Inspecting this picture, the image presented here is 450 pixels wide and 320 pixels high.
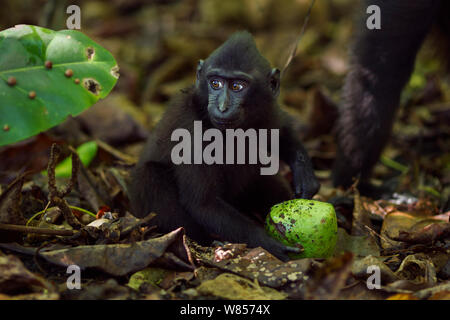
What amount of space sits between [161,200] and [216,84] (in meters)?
0.82

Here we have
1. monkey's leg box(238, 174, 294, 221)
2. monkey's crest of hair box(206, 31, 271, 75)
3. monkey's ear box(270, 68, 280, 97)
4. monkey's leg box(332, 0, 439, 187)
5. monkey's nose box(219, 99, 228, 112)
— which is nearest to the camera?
monkey's nose box(219, 99, 228, 112)

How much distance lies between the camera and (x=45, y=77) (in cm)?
296

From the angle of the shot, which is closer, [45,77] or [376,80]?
[45,77]

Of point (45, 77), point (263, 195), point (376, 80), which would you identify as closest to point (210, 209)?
point (263, 195)

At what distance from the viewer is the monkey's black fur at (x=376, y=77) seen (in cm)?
410

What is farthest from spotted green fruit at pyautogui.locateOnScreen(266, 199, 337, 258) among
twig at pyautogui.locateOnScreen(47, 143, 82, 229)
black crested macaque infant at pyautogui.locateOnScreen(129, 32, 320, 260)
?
twig at pyautogui.locateOnScreen(47, 143, 82, 229)

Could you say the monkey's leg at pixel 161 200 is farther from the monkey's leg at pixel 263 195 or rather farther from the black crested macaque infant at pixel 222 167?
the monkey's leg at pixel 263 195

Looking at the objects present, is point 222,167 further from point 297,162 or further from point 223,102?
point 297,162

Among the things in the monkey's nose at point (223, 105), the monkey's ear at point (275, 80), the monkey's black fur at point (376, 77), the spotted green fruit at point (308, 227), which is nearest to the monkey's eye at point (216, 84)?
the monkey's nose at point (223, 105)

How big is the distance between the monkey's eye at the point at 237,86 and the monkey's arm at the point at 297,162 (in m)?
0.54

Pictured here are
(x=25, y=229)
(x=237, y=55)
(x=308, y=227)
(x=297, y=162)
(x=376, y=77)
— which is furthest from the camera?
(x=376, y=77)

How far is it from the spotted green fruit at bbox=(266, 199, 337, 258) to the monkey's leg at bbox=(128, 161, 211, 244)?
62 cm

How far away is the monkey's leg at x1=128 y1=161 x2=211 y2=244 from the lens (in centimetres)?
347

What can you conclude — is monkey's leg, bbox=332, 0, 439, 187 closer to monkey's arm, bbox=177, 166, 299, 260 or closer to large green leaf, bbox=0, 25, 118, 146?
monkey's arm, bbox=177, 166, 299, 260
